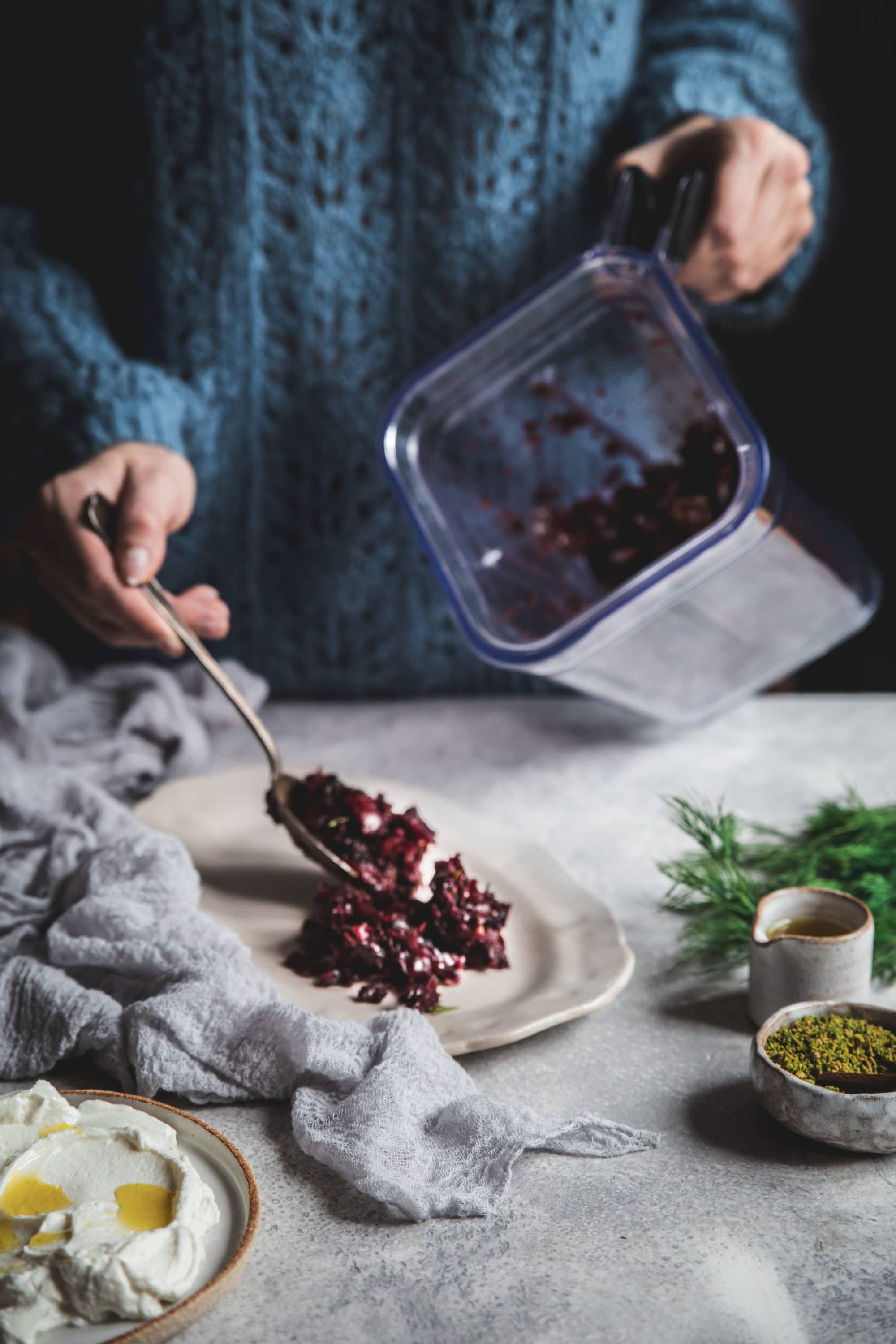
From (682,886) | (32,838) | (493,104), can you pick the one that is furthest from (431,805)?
(493,104)

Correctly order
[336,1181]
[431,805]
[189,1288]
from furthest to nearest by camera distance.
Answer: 1. [431,805]
2. [336,1181]
3. [189,1288]

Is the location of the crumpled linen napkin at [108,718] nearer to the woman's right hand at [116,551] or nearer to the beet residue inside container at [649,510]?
the woman's right hand at [116,551]

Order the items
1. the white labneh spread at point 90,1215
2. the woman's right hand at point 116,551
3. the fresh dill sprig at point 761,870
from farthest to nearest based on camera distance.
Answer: the woman's right hand at point 116,551, the fresh dill sprig at point 761,870, the white labneh spread at point 90,1215

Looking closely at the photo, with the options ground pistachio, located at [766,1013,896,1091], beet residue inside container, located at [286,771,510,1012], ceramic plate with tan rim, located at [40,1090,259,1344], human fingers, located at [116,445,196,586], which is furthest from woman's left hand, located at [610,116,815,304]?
ceramic plate with tan rim, located at [40,1090,259,1344]

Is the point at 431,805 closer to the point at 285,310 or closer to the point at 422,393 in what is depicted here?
the point at 422,393

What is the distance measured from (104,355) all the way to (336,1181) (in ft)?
2.84

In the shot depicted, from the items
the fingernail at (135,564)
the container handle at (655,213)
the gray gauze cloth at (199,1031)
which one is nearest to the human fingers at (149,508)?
the fingernail at (135,564)

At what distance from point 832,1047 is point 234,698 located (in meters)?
0.55

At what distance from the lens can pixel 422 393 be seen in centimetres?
115

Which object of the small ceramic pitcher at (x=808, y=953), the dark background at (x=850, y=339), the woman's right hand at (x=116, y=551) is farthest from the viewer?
the dark background at (x=850, y=339)

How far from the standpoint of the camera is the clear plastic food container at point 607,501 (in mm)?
1060

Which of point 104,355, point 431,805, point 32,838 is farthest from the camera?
point 104,355

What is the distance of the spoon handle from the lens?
3.32ft

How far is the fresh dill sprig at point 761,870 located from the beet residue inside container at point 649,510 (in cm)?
23
